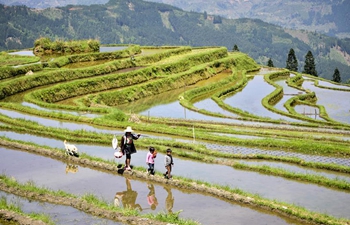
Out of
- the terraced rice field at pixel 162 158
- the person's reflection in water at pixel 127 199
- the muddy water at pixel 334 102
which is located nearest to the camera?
the terraced rice field at pixel 162 158

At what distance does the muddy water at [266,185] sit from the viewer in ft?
54.3

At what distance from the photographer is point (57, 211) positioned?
1552 cm

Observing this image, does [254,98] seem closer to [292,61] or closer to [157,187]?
[157,187]

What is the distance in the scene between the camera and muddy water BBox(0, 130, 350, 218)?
54.3ft

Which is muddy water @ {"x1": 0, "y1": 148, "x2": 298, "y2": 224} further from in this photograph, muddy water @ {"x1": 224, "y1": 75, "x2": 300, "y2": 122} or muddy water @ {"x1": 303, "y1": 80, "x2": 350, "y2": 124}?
muddy water @ {"x1": 303, "y1": 80, "x2": 350, "y2": 124}

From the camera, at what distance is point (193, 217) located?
15141mm

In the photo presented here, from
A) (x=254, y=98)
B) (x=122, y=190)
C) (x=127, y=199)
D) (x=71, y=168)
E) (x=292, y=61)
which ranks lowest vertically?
(x=127, y=199)

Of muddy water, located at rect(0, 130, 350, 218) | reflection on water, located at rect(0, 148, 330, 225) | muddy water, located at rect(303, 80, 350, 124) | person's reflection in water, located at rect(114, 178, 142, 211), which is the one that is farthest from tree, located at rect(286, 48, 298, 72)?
person's reflection in water, located at rect(114, 178, 142, 211)

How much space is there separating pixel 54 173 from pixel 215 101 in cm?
2758

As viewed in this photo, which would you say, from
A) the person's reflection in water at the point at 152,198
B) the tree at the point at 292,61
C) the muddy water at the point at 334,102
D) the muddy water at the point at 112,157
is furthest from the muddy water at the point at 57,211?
the tree at the point at 292,61

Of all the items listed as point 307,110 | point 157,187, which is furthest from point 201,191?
point 307,110

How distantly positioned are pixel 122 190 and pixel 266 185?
A: 4.95 m

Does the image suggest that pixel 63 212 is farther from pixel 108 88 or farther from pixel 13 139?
pixel 108 88

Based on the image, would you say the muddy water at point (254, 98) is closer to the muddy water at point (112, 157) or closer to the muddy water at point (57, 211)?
the muddy water at point (112, 157)
